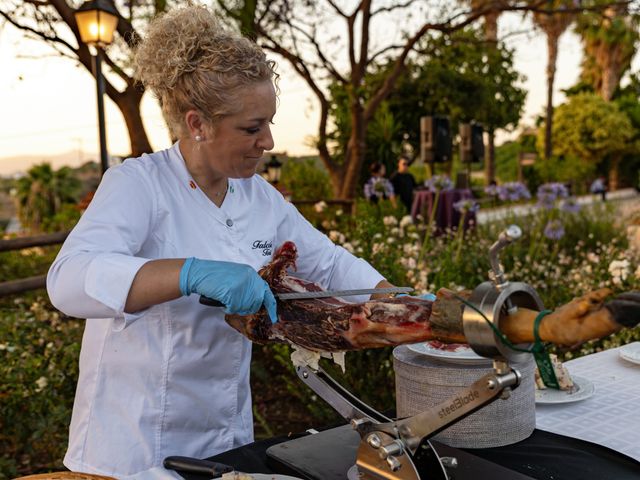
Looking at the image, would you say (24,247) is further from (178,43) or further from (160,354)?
(178,43)

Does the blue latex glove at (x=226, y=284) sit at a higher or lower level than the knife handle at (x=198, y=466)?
higher

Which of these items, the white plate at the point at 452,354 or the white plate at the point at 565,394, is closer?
the white plate at the point at 452,354

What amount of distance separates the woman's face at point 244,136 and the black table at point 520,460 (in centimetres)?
75

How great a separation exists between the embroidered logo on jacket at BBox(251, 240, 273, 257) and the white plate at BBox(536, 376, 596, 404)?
0.93 meters

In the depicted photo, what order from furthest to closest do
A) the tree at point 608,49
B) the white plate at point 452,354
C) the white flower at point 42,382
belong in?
the tree at point 608,49
the white flower at point 42,382
the white plate at point 452,354

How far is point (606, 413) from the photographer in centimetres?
199

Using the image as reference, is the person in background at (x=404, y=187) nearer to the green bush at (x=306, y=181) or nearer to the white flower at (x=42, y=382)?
the green bush at (x=306, y=181)

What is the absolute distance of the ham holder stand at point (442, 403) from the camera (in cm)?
112

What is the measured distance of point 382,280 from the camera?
2117 millimetres

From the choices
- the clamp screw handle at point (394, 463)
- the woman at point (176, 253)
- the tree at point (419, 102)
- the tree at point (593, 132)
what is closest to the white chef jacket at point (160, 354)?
the woman at point (176, 253)

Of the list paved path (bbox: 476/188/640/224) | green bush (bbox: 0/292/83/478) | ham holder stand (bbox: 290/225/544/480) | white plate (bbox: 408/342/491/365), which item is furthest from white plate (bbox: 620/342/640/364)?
paved path (bbox: 476/188/640/224)

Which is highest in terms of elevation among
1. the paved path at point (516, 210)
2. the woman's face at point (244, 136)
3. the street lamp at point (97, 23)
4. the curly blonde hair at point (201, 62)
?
the street lamp at point (97, 23)

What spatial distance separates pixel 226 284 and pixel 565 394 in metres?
1.19

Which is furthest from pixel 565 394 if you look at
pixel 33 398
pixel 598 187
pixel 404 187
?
pixel 598 187
